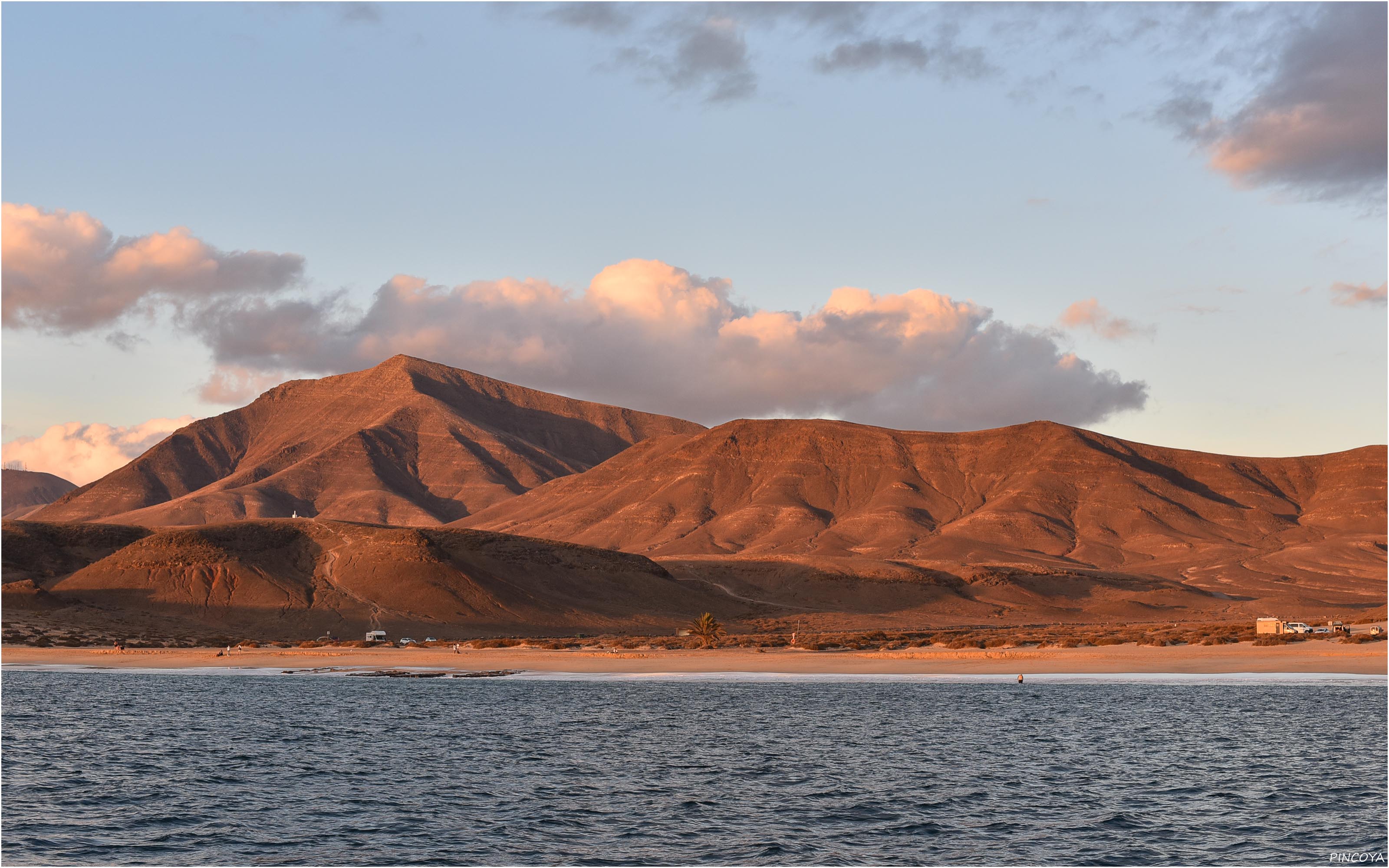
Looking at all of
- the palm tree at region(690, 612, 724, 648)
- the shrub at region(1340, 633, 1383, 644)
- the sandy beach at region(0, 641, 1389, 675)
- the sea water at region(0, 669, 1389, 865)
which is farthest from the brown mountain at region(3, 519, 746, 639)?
the shrub at region(1340, 633, 1383, 644)

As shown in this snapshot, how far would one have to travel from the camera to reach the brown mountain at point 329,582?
13375 centimetres

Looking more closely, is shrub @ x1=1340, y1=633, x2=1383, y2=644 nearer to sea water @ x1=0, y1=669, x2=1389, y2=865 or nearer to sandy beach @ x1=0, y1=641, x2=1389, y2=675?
sandy beach @ x1=0, y1=641, x2=1389, y2=675

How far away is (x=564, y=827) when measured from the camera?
109ft

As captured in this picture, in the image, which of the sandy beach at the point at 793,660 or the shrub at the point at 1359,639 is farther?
the shrub at the point at 1359,639

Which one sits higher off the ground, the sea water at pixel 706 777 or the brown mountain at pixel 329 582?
the brown mountain at pixel 329 582

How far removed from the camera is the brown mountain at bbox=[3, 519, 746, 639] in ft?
439

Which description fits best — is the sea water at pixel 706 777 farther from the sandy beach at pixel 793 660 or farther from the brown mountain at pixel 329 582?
the brown mountain at pixel 329 582

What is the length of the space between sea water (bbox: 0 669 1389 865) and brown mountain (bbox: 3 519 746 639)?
65024 mm

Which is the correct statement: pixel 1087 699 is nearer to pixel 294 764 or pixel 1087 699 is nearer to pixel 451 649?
pixel 294 764

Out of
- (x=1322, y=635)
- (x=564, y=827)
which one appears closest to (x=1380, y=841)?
(x=564, y=827)

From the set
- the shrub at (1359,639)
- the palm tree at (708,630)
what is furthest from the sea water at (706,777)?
the palm tree at (708,630)

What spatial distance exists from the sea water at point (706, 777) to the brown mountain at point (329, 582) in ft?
213

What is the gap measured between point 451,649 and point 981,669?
50.5 meters

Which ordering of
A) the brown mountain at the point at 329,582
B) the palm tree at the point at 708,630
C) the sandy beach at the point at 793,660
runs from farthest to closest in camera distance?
the brown mountain at the point at 329,582, the palm tree at the point at 708,630, the sandy beach at the point at 793,660
